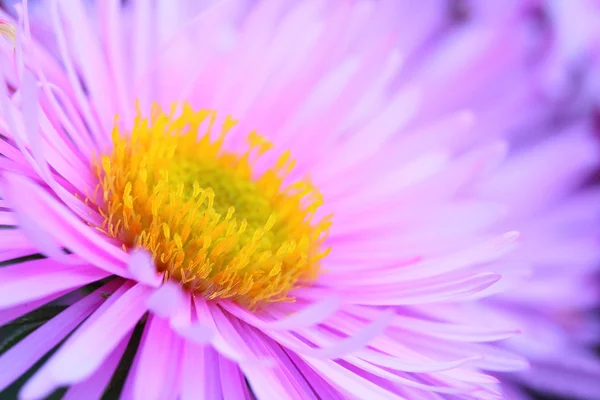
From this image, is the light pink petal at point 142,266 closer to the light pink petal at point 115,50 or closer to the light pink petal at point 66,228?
the light pink petal at point 66,228

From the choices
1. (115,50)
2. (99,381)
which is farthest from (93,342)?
(115,50)

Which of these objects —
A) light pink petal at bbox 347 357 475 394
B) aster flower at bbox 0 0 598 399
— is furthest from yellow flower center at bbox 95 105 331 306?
light pink petal at bbox 347 357 475 394

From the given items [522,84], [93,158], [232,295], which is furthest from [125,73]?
[522,84]

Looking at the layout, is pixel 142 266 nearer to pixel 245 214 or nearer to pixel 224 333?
pixel 224 333

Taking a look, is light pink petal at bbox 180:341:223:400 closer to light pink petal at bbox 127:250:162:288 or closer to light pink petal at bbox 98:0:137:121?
light pink petal at bbox 127:250:162:288

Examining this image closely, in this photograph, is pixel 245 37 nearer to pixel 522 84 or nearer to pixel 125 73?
pixel 125 73

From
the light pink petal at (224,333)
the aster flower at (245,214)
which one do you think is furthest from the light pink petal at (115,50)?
the light pink petal at (224,333)
